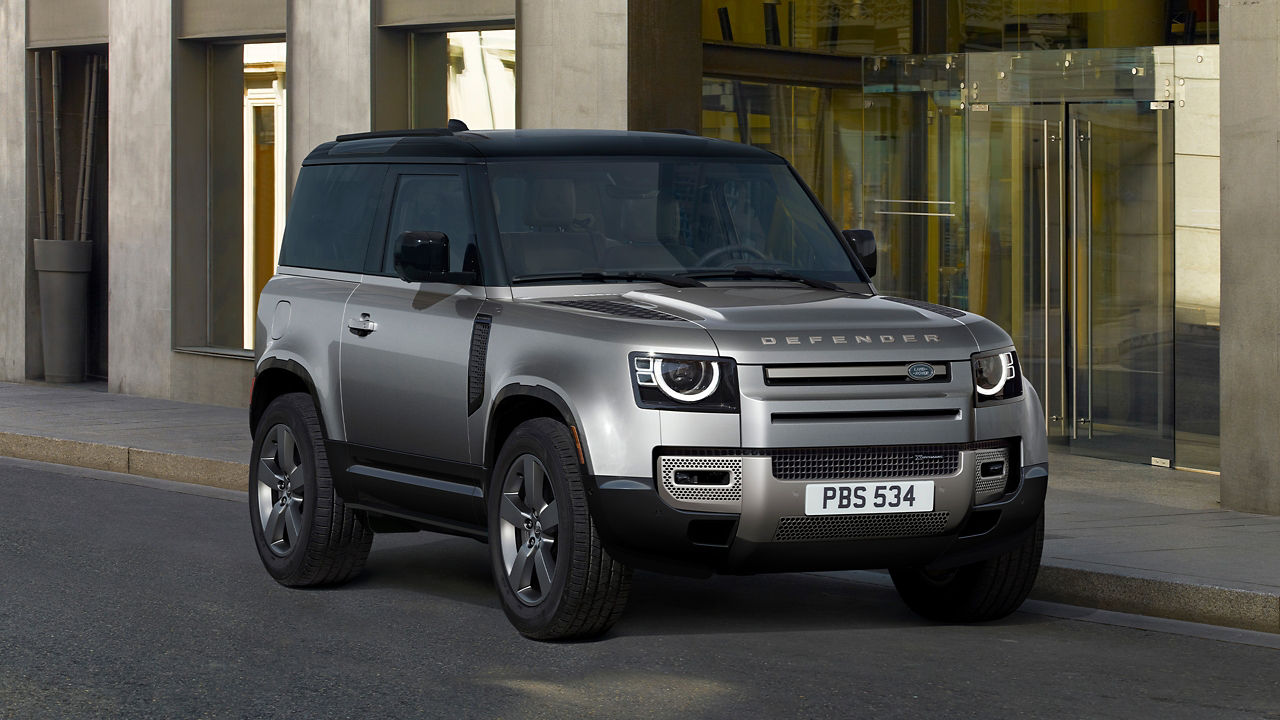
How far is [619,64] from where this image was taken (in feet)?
46.0

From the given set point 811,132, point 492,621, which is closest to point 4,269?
point 811,132

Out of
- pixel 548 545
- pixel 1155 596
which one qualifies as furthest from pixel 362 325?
pixel 1155 596

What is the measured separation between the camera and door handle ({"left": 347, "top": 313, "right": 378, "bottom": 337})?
793cm

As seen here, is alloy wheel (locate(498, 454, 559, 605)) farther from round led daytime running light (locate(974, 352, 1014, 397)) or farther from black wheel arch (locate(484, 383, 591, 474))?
round led daytime running light (locate(974, 352, 1014, 397))

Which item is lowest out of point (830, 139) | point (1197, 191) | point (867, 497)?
point (867, 497)

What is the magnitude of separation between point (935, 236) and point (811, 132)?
135 centimetres

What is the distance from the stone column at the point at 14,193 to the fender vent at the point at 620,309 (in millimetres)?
13408

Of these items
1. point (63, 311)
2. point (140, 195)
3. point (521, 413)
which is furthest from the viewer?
point (63, 311)

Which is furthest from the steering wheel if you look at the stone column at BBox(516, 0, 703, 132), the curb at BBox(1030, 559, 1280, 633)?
the stone column at BBox(516, 0, 703, 132)

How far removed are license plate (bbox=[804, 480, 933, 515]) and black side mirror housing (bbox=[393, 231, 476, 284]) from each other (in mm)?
1795

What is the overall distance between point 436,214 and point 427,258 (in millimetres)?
573

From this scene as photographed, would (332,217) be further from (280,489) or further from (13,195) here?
(13,195)

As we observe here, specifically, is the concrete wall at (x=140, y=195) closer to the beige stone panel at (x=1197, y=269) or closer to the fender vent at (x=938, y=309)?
the beige stone panel at (x=1197, y=269)

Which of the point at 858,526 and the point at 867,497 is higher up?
the point at 867,497
